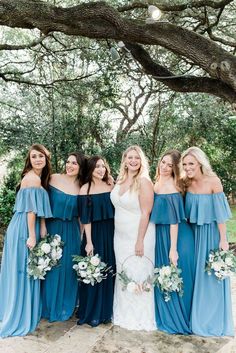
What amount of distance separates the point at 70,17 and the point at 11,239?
2601mm

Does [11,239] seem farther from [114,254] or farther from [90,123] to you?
[90,123]

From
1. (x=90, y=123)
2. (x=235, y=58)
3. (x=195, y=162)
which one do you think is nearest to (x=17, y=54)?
(x=90, y=123)

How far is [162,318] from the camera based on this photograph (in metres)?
3.93

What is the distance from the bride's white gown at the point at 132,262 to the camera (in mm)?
3932

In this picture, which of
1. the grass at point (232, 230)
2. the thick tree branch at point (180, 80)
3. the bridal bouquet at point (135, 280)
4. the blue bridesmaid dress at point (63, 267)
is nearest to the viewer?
the bridal bouquet at point (135, 280)

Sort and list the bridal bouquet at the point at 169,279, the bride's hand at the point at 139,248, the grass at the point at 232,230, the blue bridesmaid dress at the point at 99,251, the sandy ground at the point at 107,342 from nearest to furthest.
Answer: the sandy ground at the point at 107,342 < the bridal bouquet at the point at 169,279 < the bride's hand at the point at 139,248 < the blue bridesmaid dress at the point at 99,251 < the grass at the point at 232,230

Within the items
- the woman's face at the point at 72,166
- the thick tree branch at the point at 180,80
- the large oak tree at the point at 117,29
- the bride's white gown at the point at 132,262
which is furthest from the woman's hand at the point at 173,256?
the thick tree branch at the point at 180,80

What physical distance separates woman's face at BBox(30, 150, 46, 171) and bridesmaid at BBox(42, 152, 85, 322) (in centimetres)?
22

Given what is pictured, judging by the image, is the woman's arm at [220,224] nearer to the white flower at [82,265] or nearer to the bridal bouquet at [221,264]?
the bridal bouquet at [221,264]

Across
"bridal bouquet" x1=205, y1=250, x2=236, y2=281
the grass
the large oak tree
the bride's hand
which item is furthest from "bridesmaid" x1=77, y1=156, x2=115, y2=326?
the grass

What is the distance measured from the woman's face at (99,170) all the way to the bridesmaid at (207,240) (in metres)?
0.87

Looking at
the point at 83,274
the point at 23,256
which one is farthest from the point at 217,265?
the point at 23,256

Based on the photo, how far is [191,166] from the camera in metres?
3.87

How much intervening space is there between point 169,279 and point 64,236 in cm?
127
